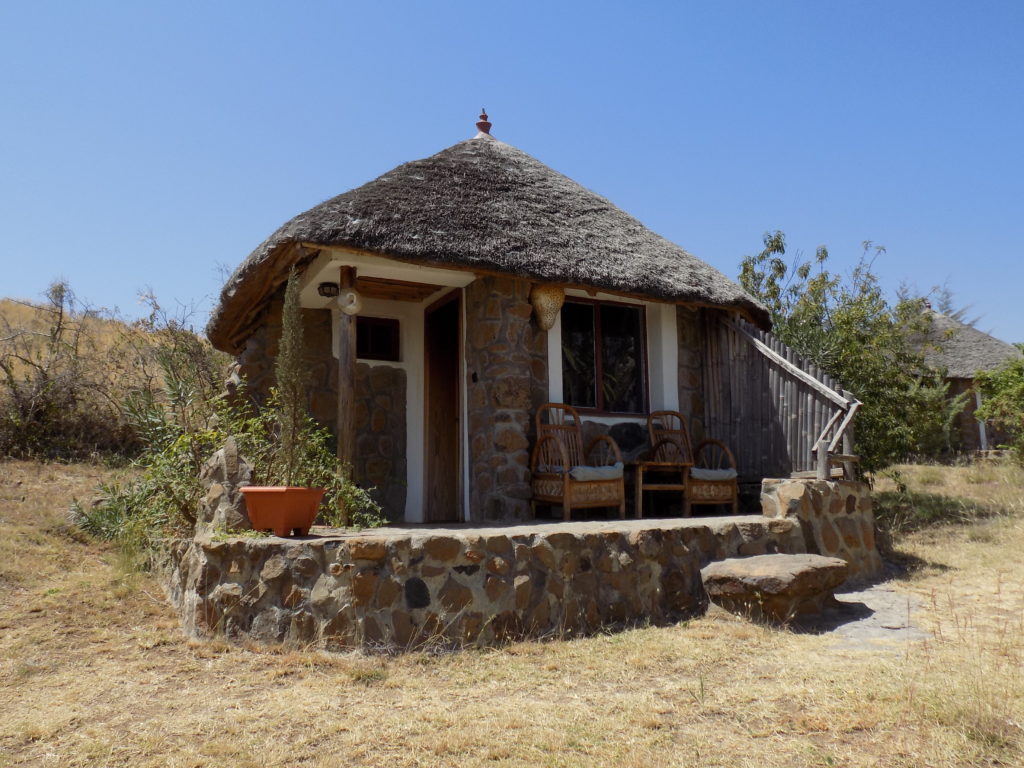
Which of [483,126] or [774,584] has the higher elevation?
[483,126]

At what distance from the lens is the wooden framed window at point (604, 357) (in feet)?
21.7

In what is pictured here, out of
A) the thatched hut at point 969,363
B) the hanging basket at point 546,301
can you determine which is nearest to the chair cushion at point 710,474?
the hanging basket at point 546,301

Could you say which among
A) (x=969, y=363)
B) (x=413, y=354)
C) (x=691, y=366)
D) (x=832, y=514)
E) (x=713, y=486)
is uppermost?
(x=969, y=363)

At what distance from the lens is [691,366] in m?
7.18

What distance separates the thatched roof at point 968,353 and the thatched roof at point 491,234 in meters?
12.1

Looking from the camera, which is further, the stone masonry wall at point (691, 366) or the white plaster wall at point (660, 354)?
the stone masonry wall at point (691, 366)

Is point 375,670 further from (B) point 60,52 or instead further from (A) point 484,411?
(B) point 60,52

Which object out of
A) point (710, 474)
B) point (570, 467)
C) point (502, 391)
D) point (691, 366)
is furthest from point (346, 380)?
point (691, 366)

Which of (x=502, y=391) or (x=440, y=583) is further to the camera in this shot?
(x=502, y=391)

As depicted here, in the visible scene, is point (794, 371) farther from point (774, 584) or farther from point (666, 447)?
point (774, 584)

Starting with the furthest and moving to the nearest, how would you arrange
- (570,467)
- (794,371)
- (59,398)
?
(59,398) → (794,371) → (570,467)

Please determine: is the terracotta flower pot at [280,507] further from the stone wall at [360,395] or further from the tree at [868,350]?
the tree at [868,350]

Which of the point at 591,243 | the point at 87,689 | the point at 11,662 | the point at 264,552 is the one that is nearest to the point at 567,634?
the point at 264,552

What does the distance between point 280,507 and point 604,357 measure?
3547 millimetres
